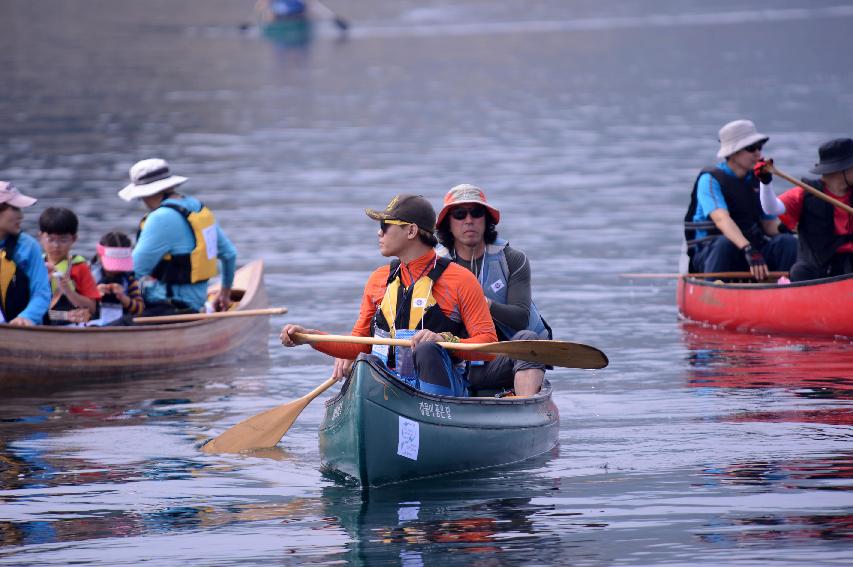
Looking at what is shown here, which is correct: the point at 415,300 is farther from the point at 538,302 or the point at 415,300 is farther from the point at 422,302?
the point at 538,302

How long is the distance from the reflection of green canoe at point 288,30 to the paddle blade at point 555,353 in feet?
245

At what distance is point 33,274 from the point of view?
1285cm

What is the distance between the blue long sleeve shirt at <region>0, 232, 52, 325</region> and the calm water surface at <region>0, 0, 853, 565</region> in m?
0.76

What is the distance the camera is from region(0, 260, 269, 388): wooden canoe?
1302cm

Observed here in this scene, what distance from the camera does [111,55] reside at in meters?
69.6

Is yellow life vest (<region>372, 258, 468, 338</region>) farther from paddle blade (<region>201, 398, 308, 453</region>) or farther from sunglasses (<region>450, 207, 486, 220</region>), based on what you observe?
paddle blade (<region>201, 398, 308, 453</region>)

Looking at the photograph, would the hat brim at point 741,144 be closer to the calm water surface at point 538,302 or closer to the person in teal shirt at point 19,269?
the calm water surface at point 538,302

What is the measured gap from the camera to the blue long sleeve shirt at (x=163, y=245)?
45.0ft

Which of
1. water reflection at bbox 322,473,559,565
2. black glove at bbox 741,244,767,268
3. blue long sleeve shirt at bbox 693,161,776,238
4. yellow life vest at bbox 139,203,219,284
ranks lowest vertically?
water reflection at bbox 322,473,559,565

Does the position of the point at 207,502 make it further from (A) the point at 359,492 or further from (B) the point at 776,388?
(B) the point at 776,388

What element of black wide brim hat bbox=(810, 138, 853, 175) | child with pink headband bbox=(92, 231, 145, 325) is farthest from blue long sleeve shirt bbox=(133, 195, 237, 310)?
black wide brim hat bbox=(810, 138, 853, 175)

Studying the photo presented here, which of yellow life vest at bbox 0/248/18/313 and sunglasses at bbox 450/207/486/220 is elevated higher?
sunglasses at bbox 450/207/486/220

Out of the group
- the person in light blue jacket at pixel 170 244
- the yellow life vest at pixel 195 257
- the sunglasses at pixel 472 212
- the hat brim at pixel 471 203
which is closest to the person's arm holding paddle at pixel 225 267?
the person in light blue jacket at pixel 170 244

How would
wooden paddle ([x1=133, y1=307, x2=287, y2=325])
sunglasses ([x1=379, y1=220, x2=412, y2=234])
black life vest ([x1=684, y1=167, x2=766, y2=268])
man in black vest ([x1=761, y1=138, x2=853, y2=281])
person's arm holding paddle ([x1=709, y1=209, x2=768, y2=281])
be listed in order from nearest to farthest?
sunglasses ([x1=379, y1=220, x2=412, y2=234]) < wooden paddle ([x1=133, y1=307, x2=287, y2=325]) < man in black vest ([x1=761, y1=138, x2=853, y2=281]) < person's arm holding paddle ([x1=709, y1=209, x2=768, y2=281]) < black life vest ([x1=684, y1=167, x2=766, y2=268])
